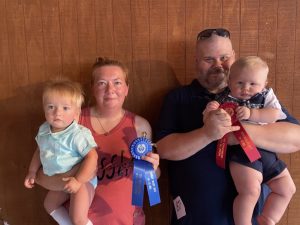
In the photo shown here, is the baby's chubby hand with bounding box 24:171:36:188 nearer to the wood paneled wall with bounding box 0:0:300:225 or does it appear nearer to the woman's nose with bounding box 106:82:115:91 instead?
the wood paneled wall with bounding box 0:0:300:225

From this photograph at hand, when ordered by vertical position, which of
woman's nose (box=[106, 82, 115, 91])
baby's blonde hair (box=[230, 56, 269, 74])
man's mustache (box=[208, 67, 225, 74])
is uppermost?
baby's blonde hair (box=[230, 56, 269, 74])

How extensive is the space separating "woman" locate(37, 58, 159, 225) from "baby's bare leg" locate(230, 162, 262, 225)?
0.49 m

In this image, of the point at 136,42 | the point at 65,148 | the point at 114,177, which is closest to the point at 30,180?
the point at 65,148

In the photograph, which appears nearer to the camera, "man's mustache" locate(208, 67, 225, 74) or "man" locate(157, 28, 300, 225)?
"man" locate(157, 28, 300, 225)

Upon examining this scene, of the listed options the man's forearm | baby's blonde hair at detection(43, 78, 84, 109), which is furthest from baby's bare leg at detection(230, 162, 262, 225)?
baby's blonde hair at detection(43, 78, 84, 109)

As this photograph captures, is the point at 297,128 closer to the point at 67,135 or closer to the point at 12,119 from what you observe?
the point at 67,135

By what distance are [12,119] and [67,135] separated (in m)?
0.58

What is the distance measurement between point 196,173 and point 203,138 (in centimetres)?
20

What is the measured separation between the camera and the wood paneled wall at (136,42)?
1767mm

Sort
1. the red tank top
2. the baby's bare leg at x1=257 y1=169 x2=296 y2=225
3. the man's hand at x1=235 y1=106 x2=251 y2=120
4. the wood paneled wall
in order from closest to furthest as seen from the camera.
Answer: the man's hand at x1=235 y1=106 x2=251 y2=120, the baby's bare leg at x1=257 y1=169 x2=296 y2=225, the red tank top, the wood paneled wall

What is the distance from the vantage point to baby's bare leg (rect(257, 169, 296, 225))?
1.50m

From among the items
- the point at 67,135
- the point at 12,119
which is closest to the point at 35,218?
the point at 12,119

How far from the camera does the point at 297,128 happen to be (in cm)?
153

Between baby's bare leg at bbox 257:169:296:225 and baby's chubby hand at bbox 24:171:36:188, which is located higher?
baby's chubby hand at bbox 24:171:36:188
